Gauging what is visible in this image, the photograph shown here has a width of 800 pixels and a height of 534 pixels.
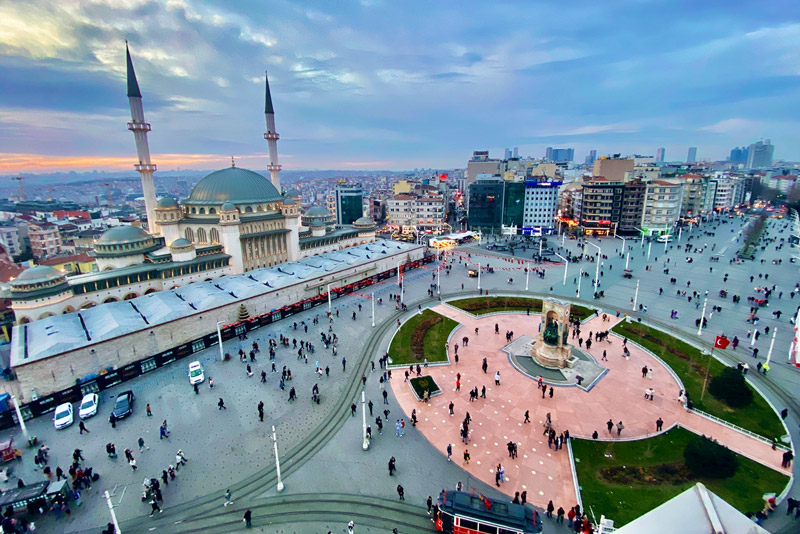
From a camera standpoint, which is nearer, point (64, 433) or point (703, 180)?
point (64, 433)

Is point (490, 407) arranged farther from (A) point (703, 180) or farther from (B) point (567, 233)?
(A) point (703, 180)

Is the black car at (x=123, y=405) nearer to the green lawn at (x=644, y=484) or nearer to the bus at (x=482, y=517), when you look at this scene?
the bus at (x=482, y=517)

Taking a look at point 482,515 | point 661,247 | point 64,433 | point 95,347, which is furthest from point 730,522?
point 661,247

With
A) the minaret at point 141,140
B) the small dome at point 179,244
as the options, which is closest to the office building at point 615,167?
the small dome at point 179,244

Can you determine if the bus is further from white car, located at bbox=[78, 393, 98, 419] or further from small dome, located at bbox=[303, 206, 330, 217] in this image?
small dome, located at bbox=[303, 206, 330, 217]

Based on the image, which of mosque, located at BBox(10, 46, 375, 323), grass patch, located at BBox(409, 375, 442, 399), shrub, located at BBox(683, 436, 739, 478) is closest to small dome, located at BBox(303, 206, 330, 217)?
mosque, located at BBox(10, 46, 375, 323)

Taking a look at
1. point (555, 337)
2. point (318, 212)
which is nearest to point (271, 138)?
point (318, 212)
